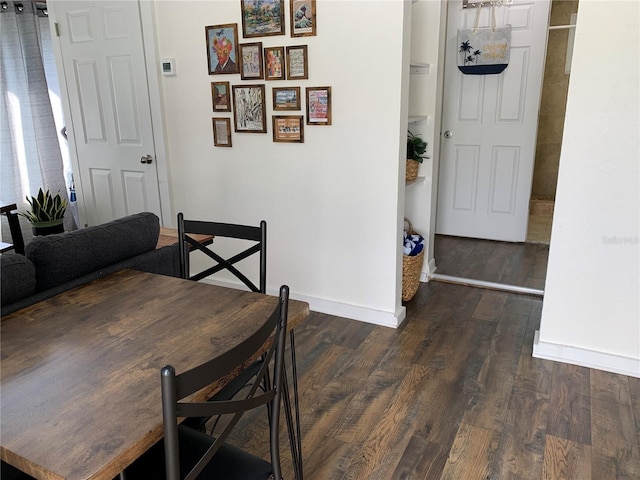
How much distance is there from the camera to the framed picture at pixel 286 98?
2.90 meters

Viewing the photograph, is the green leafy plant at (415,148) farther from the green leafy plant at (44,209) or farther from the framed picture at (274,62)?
the green leafy plant at (44,209)

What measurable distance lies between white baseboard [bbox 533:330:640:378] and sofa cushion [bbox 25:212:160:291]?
2.02 metres

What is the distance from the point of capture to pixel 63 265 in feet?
5.49

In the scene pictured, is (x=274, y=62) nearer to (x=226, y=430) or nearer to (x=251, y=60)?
(x=251, y=60)

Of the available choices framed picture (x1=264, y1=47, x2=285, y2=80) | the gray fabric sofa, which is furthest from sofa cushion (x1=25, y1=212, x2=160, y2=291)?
framed picture (x1=264, y1=47, x2=285, y2=80)

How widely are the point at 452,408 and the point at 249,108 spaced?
81.1 inches

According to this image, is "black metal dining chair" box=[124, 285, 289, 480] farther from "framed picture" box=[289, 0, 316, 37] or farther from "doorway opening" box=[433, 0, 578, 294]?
"doorway opening" box=[433, 0, 578, 294]

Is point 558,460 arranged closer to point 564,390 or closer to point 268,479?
point 564,390

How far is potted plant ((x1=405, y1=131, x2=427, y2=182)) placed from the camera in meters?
3.18

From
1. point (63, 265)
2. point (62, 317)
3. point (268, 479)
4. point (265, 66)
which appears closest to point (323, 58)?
point (265, 66)

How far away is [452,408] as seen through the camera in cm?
218

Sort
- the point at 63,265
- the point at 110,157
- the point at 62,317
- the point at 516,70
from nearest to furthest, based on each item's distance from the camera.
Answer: the point at 62,317 < the point at 63,265 < the point at 110,157 < the point at 516,70

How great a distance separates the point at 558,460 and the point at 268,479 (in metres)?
1.23

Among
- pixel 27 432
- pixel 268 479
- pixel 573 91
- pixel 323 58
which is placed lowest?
pixel 268 479
